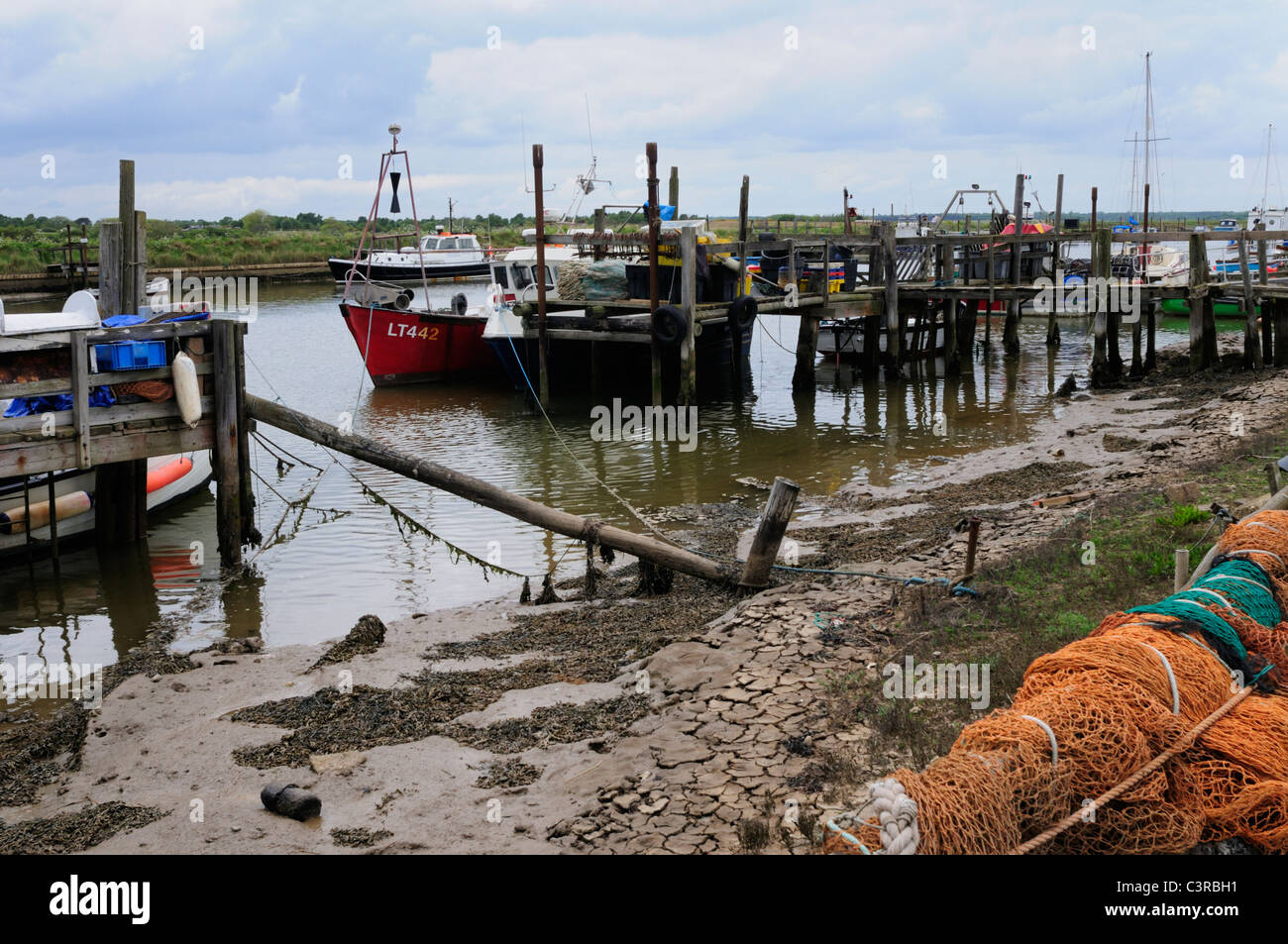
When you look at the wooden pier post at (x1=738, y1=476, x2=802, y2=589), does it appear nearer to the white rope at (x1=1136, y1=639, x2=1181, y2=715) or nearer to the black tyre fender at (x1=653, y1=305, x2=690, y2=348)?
the white rope at (x1=1136, y1=639, x2=1181, y2=715)

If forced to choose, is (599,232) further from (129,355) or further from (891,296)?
(129,355)

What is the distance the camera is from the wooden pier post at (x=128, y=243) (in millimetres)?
12142

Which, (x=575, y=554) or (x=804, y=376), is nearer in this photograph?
(x=575, y=554)

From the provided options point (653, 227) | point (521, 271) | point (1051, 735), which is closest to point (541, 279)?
point (653, 227)

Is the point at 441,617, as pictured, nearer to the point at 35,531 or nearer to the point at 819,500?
the point at 35,531

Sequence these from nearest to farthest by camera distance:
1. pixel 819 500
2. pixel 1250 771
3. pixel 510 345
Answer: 1. pixel 1250 771
2. pixel 819 500
3. pixel 510 345

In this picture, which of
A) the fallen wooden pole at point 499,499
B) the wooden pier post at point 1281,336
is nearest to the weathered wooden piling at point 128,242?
the fallen wooden pole at point 499,499

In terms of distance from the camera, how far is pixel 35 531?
492 inches

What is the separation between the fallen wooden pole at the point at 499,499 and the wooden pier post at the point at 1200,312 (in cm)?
1602

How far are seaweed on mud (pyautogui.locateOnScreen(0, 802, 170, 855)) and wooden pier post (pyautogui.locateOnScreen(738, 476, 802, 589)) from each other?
5.11 metres

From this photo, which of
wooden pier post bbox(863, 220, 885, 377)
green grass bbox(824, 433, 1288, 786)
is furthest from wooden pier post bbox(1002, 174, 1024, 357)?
green grass bbox(824, 433, 1288, 786)

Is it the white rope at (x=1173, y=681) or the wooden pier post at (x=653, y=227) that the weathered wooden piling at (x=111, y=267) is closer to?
the wooden pier post at (x=653, y=227)

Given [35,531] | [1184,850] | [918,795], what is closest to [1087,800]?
[1184,850]
